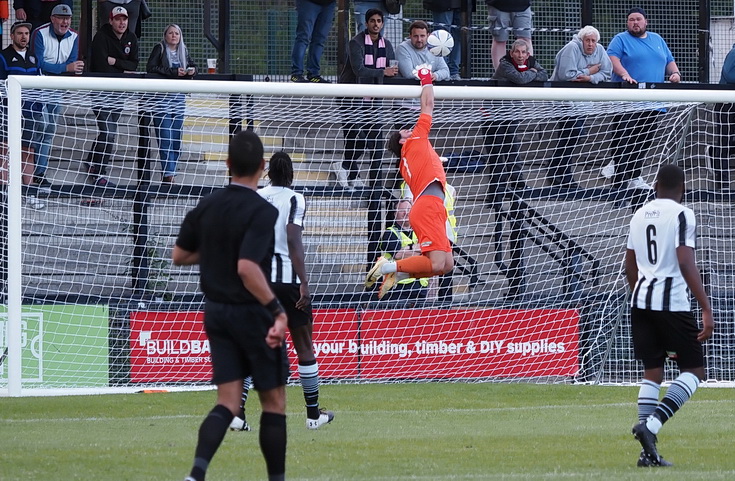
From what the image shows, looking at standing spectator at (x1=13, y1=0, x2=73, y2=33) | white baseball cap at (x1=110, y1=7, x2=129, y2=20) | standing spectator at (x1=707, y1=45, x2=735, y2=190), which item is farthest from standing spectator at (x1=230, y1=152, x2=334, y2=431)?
standing spectator at (x1=707, y1=45, x2=735, y2=190)

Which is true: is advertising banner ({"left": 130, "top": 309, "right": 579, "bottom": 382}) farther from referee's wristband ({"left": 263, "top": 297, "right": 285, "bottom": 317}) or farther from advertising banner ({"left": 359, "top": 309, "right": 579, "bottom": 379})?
referee's wristband ({"left": 263, "top": 297, "right": 285, "bottom": 317})

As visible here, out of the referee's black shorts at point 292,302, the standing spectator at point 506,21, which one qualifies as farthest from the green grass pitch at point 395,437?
the standing spectator at point 506,21

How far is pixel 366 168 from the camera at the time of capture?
14.3 m

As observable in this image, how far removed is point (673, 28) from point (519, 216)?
17.7 ft

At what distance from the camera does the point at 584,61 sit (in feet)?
50.7

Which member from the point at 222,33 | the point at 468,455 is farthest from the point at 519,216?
the point at 468,455

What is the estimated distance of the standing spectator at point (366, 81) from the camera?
46.6ft

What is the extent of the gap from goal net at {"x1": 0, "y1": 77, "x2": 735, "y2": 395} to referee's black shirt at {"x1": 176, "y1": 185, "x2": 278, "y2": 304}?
710cm

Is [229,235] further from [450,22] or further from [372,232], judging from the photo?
[450,22]

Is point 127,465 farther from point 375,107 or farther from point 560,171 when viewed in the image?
Result: point 560,171

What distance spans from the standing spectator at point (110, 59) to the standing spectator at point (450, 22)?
4.10 metres

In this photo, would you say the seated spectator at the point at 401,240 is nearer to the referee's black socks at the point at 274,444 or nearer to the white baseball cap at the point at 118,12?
the white baseball cap at the point at 118,12

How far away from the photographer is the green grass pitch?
715 cm

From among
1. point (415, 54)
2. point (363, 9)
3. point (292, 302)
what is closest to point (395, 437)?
point (292, 302)
